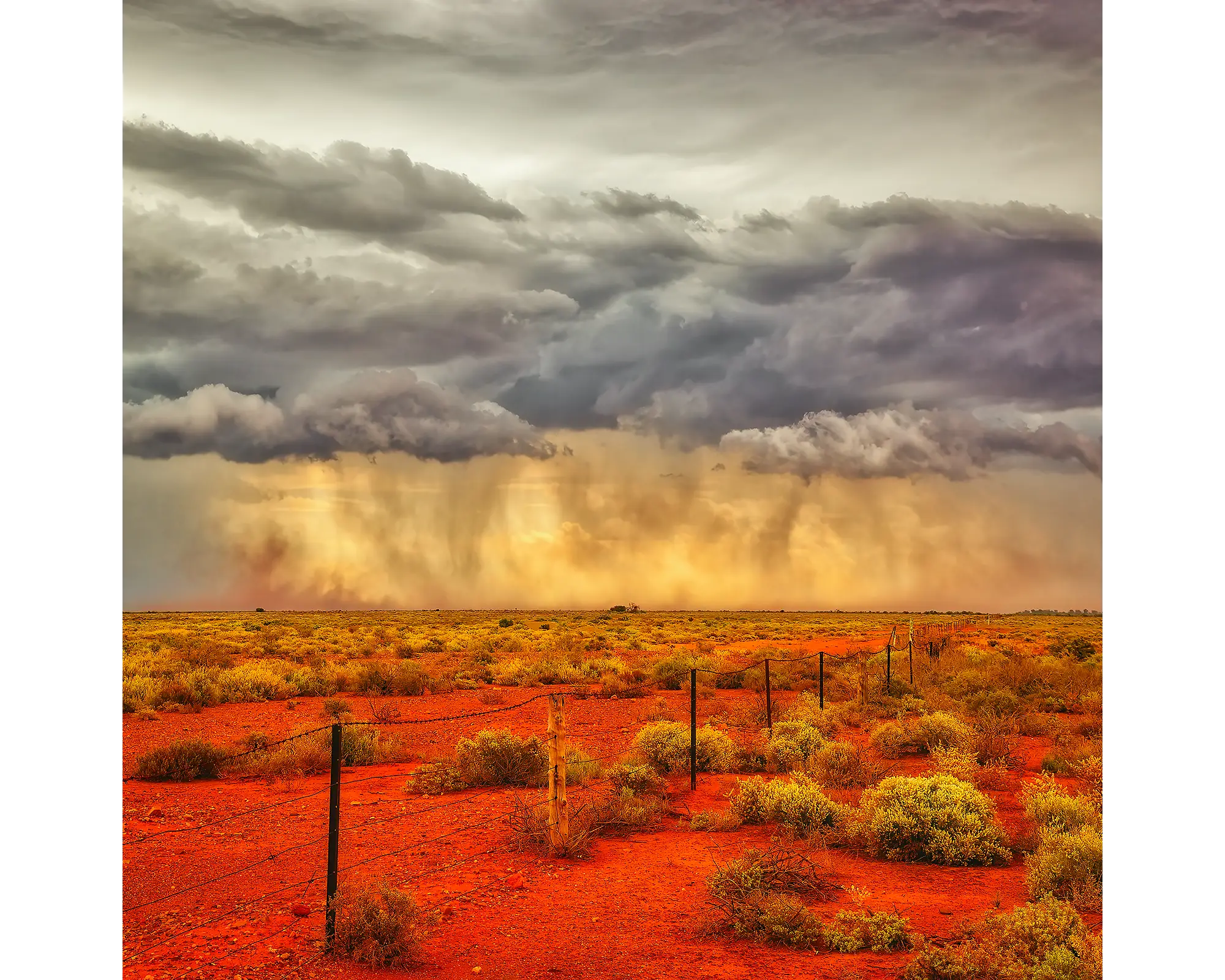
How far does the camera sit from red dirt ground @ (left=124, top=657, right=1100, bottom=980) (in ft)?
24.1

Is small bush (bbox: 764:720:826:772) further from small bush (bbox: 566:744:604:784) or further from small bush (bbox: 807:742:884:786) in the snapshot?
small bush (bbox: 566:744:604:784)

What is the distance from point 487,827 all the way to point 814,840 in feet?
14.4

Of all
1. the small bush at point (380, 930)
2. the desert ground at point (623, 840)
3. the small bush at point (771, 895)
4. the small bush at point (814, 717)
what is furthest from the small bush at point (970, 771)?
the small bush at point (380, 930)

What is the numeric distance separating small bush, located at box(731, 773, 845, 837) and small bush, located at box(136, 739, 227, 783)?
9393 mm

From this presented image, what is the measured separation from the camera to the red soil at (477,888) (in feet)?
24.1

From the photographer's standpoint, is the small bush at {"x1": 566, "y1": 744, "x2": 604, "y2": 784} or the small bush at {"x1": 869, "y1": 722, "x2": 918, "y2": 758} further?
the small bush at {"x1": 869, "y1": 722, "x2": 918, "y2": 758}

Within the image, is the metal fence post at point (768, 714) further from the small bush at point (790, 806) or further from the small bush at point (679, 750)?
the small bush at point (790, 806)

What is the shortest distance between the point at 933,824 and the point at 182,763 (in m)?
12.4

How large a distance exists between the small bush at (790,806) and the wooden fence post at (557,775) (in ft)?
8.97

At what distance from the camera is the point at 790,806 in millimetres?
11461

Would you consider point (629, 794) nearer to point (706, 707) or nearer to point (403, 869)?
point (403, 869)

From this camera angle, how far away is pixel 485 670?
31.6 metres

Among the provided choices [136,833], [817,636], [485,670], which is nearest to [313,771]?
[136,833]

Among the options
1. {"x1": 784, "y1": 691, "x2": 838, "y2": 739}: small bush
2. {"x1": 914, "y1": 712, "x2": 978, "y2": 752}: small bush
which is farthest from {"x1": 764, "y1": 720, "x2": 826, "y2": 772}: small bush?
{"x1": 914, "y1": 712, "x2": 978, "y2": 752}: small bush
